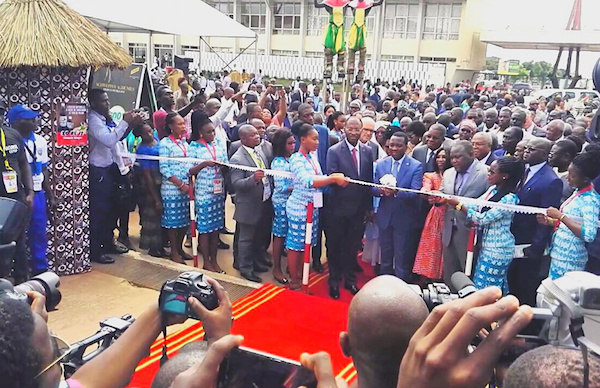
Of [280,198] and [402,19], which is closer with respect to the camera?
[280,198]

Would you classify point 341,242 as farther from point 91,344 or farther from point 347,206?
point 91,344

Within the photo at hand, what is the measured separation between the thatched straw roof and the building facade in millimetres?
29761

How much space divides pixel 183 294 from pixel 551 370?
1.10 metres

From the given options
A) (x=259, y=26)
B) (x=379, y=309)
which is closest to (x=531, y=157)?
(x=379, y=309)

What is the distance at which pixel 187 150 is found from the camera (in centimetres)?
600

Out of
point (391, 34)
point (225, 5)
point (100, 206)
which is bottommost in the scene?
point (100, 206)

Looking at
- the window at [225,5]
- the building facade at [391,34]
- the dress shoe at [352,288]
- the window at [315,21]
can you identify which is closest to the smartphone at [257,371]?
the dress shoe at [352,288]

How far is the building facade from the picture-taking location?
3500cm

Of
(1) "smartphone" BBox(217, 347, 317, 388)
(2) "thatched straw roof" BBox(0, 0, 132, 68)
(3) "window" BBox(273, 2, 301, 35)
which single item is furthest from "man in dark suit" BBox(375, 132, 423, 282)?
(3) "window" BBox(273, 2, 301, 35)

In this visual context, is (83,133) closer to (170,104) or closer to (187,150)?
(187,150)

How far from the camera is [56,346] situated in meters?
1.53

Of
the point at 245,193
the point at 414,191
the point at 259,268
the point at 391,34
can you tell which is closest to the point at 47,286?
the point at 245,193

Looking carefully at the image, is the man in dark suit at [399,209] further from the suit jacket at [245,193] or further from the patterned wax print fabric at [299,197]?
the suit jacket at [245,193]

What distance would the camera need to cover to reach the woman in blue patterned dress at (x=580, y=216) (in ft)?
13.4
